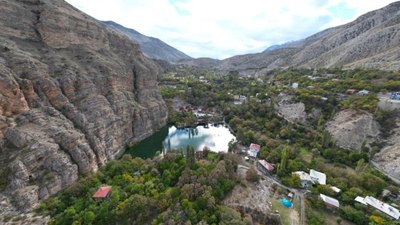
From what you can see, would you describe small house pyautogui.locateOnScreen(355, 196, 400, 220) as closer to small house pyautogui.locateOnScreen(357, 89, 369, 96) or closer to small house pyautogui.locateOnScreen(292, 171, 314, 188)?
small house pyautogui.locateOnScreen(292, 171, 314, 188)

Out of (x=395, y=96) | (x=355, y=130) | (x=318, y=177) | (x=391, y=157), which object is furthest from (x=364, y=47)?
(x=318, y=177)

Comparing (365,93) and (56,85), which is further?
(365,93)

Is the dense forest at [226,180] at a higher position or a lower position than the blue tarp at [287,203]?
higher

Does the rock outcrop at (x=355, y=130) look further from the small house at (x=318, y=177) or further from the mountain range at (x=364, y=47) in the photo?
the mountain range at (x=364, y=47)

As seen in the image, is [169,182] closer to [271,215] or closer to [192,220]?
[192,220]

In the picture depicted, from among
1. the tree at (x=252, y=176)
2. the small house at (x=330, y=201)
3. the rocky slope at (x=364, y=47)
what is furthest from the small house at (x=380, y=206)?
the rocky slope at (x=364, y=47)

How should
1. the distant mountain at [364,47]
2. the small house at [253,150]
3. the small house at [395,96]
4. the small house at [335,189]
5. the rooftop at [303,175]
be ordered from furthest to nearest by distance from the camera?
the distant mountain at [364,47], the small house at [395,96], the small house at [253,150], the rooftop at [303,175], the small house at [335,189]

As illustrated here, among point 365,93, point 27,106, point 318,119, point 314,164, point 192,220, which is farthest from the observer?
point 365,93

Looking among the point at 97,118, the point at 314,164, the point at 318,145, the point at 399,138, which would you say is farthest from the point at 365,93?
the point at 97,118

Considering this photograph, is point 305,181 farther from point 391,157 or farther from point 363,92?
point 363,92
